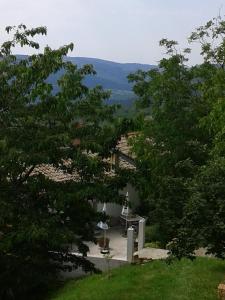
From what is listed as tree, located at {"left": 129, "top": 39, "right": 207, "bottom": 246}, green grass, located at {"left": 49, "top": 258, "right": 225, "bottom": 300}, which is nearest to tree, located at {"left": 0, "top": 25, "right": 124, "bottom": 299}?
green grass, located at {"left": 49, "top": 258, "right": 225, "bottom": 300}

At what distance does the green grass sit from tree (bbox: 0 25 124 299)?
9.22 feet

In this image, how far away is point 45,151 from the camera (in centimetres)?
1033

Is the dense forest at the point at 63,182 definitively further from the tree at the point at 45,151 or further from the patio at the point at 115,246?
the patio at the point at 115,246

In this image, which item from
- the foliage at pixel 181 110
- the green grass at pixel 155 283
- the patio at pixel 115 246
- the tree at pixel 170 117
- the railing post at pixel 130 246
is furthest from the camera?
the tree at pixel 170 117

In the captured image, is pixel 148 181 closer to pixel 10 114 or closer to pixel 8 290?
pixel 10 114

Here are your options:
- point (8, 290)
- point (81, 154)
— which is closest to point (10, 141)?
point (81, 154)

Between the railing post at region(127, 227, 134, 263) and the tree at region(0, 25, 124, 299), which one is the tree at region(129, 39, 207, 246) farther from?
the tree at region(0, 25, 124, 299)

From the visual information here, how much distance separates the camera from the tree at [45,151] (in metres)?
10.3

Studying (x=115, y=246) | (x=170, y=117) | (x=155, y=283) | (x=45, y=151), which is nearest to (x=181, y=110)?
(x=170, y=117)

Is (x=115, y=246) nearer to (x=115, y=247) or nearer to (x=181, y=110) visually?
(x=115, y=247)

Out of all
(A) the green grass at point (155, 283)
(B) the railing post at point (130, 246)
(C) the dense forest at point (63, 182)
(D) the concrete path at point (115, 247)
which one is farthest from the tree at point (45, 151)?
(D) the concrete path at point (115, 247)

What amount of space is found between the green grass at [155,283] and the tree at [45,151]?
2809mm

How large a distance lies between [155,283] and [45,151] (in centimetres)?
589

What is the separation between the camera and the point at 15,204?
35.1ft
